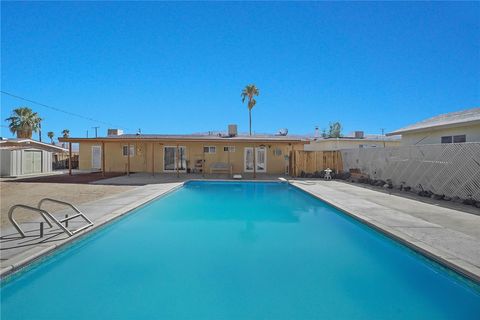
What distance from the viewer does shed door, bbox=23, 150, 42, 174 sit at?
18.0 metres

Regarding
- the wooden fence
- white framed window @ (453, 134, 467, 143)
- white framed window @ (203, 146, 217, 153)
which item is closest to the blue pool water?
white framed window @ (453, 134, 467, 143)

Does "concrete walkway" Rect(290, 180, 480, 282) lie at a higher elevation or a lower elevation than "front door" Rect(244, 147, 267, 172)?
lower

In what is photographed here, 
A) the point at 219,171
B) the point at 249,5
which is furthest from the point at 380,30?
the point at 219,171

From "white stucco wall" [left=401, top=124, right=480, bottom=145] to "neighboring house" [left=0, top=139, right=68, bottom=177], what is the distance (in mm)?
24674

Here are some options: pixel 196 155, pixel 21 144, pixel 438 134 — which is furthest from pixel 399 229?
pixel 21 144

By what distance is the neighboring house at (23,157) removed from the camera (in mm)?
16859

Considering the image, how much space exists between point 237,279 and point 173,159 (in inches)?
626

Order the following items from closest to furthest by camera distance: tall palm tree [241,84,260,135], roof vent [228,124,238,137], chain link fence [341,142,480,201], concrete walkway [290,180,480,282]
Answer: concrete walkway [290,180,480,282], chain link fence [341,142,480,201], roof vent [228,124,238,137], tall palm tree [241,84,260,135]

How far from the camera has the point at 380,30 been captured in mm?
12523

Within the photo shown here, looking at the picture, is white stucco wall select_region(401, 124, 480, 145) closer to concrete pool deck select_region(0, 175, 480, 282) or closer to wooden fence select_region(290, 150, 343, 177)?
wooden fence select_region(290, 150, 343, 177)

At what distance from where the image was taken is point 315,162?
701 inches

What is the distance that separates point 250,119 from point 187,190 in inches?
899

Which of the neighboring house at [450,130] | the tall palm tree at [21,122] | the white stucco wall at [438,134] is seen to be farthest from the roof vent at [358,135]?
the tall palm tree at [21,122]

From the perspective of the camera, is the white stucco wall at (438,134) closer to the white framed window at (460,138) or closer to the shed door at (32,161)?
the white framed window at (460,138)
